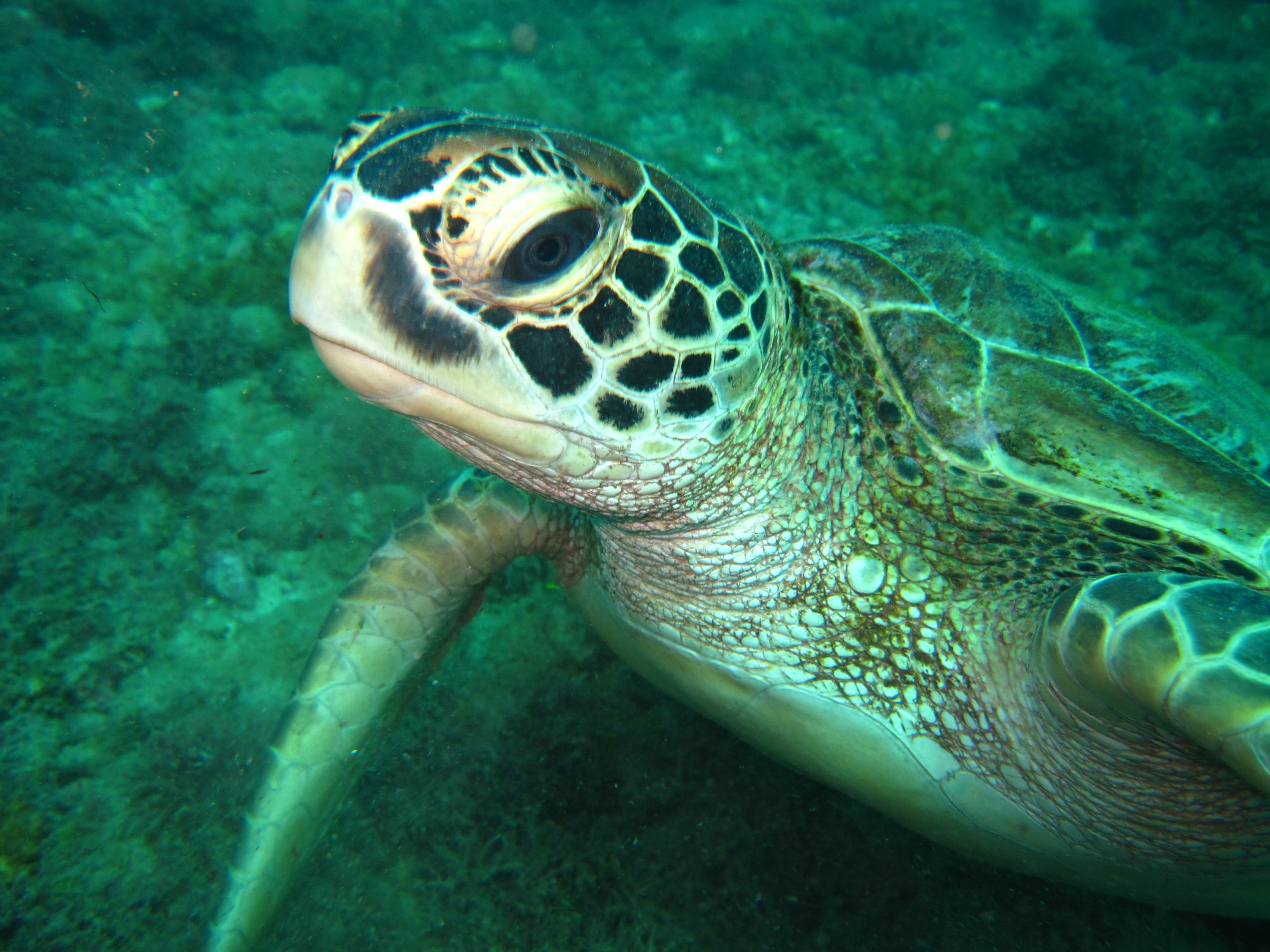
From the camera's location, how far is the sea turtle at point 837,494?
2.82 feet

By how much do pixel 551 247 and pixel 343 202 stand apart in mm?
286

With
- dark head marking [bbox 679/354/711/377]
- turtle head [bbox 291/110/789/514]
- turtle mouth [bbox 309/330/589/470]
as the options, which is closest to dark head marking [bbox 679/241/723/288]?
turtle head [bbox 291/110/789/514]

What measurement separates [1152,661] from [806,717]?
643 millimetres

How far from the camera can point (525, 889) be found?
1.56m

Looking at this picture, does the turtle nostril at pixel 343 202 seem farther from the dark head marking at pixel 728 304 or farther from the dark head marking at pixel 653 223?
the dark head marking at pixel 728 304

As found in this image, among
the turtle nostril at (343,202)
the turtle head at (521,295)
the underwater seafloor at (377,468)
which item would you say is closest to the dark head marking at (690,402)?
the turtle head at (521,295)

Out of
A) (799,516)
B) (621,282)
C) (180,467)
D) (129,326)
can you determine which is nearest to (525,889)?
(799,516)

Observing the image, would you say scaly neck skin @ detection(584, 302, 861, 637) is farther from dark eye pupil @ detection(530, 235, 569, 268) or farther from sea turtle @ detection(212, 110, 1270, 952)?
dark eye pupil @ detection(530, 235, 569, 268)

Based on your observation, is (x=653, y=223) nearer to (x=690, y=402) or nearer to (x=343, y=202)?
(x=690, y=402)

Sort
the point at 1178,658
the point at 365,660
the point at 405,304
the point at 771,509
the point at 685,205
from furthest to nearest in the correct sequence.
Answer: the point at 365,660 → the point at 771,509 → the point at 685,205 → the point at 1178,658 → the point at 405,304

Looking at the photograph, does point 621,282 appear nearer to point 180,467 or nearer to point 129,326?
point 180,467

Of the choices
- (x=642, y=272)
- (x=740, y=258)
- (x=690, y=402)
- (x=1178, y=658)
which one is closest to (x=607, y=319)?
(x=642, y=272)

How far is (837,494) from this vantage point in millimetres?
1353

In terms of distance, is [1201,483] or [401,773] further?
[401,773]
